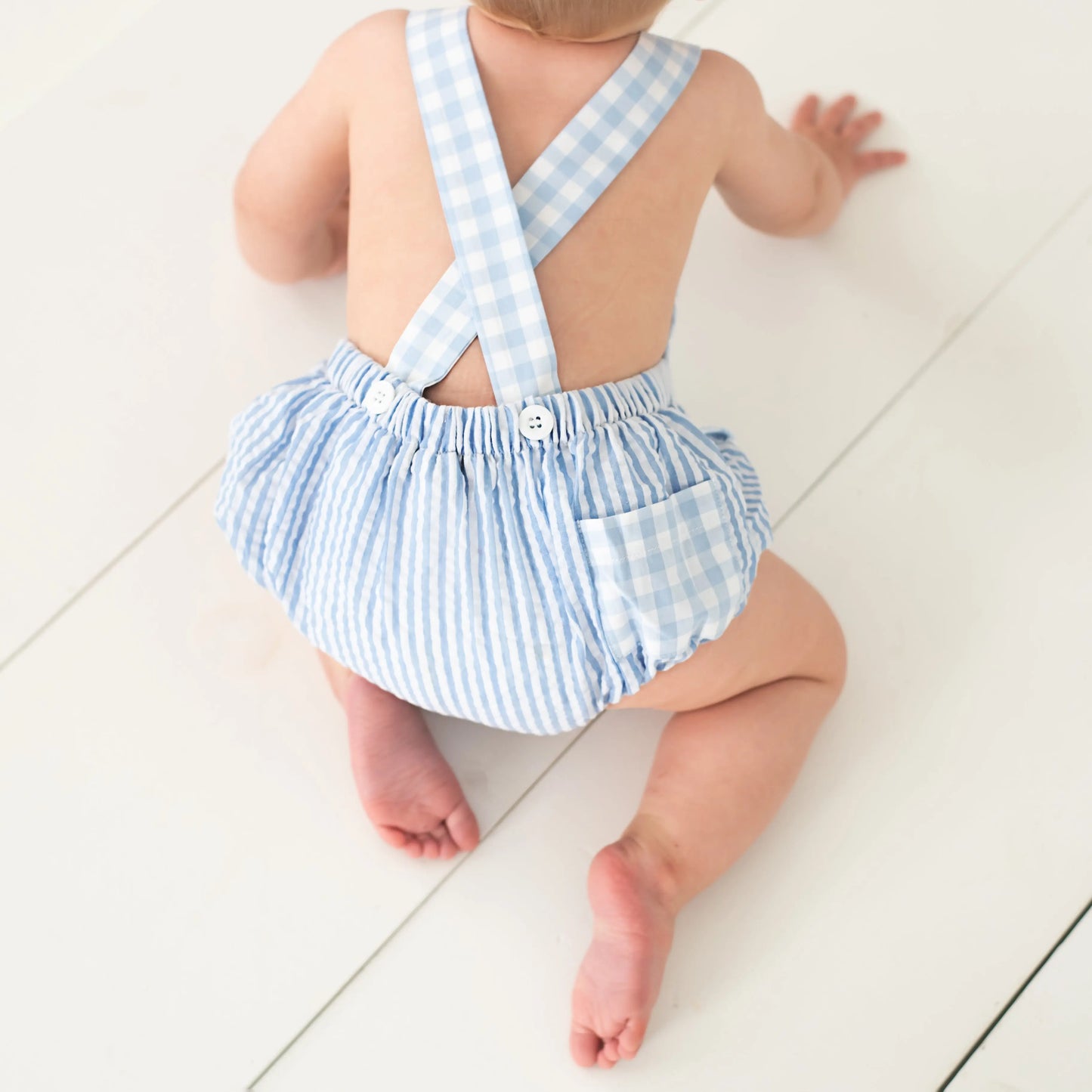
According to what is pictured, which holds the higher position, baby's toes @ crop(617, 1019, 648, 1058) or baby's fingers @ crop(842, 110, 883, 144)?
baby's fingers @ crop(842, 110, 883, 144)

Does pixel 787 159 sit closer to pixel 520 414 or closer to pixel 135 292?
pixel 520 414

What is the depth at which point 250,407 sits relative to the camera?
0.74 meters

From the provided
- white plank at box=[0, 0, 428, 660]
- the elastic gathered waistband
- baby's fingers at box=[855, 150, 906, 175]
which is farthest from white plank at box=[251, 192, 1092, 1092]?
white plank at box=[0, 0, 428, 660]

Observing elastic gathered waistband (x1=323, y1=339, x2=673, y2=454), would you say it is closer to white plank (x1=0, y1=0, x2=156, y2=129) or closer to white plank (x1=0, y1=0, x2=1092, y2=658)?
white plank (x1=0, y1=0, x2=1092, y2=658)

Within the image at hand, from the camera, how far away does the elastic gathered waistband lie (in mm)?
646

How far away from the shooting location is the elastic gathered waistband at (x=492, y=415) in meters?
0.65

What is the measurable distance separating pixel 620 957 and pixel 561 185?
523mm

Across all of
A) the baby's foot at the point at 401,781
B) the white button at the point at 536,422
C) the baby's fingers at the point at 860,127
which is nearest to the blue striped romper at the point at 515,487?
the white button at the point at 536,422

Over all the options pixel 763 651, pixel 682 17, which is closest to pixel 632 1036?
pixel 763 651

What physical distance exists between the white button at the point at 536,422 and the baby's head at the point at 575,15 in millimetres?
219

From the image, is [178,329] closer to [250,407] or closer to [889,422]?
[250,407]

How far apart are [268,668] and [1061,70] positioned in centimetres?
91

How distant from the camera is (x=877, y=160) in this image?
97 cm

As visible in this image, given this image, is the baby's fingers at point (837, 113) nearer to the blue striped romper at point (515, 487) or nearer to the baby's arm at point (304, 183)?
the blue striped romper at point (515, 487)
